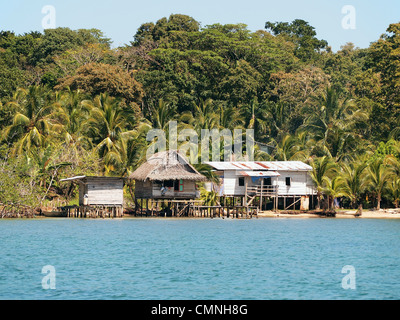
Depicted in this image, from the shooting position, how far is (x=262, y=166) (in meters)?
47.7

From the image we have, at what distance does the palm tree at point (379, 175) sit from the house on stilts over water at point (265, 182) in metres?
4.51

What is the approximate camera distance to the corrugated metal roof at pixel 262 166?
4709 centimetres

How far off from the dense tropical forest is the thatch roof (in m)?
1.99

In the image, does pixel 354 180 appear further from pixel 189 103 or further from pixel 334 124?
pixel 189 103

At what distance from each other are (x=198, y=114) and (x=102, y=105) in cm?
1061

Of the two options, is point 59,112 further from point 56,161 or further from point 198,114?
point 198,114

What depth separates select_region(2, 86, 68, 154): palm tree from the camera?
46969 millimetres

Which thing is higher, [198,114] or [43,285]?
[198,114]

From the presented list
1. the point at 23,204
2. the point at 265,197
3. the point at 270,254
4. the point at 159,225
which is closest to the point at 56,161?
the point at 23,204

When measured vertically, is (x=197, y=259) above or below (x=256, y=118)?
below

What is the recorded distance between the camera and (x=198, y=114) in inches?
2308

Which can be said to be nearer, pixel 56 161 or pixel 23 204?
pixel 23 204

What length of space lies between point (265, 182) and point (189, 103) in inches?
594
